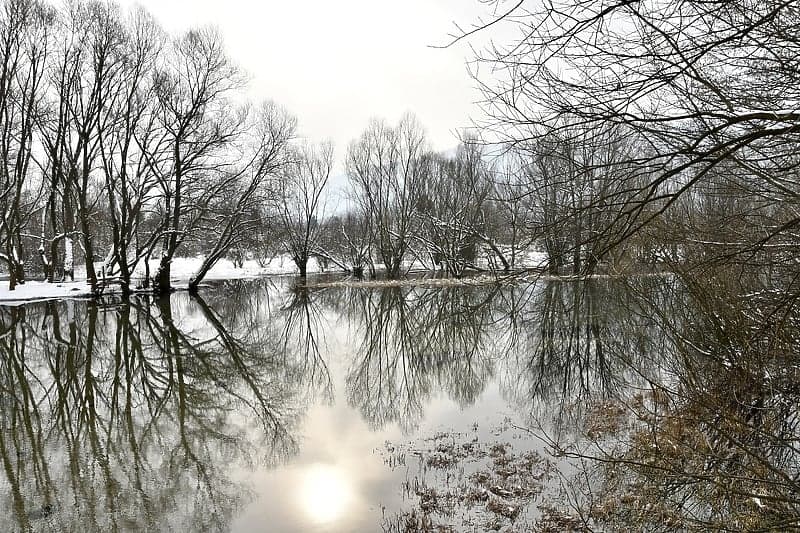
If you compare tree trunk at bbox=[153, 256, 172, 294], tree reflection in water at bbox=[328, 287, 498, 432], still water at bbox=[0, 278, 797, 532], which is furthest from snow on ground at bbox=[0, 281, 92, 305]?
tree reflection in water at bbox=[328, 287, 498, 432]

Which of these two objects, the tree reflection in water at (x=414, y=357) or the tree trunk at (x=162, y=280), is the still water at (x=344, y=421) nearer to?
the tree reflection in water at (x=414, y=357)

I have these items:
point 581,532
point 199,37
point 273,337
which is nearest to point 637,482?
point 581,532

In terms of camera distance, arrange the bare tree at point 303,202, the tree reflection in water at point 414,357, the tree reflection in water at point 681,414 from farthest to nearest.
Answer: the bare tree at point 303,202 < the tree reflection in water at point 414,357 < the tree reflection in water at point 681,414

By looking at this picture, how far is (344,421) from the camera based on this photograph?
323 inches

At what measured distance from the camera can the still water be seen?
4973mm

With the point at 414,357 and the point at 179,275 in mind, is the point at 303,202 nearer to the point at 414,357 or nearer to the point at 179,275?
the point at 179,275

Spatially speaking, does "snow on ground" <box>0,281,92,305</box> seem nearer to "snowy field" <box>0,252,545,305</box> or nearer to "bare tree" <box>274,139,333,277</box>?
"snowy field" <box>0,252,545,305</box>

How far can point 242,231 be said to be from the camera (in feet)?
91.8

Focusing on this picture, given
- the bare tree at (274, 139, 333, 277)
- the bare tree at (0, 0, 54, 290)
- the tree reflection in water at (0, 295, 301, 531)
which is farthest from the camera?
the bare tree at (274, 139, 333, 277)

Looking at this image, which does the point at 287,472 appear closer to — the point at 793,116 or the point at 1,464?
the point at 1,464

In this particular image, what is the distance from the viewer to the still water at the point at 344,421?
4973 mm

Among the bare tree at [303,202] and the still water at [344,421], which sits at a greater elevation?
the bare tree at [303,202]

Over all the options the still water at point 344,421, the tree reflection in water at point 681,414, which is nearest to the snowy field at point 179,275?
the tree reflection in water at point 681,414

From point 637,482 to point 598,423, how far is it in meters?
2.25
